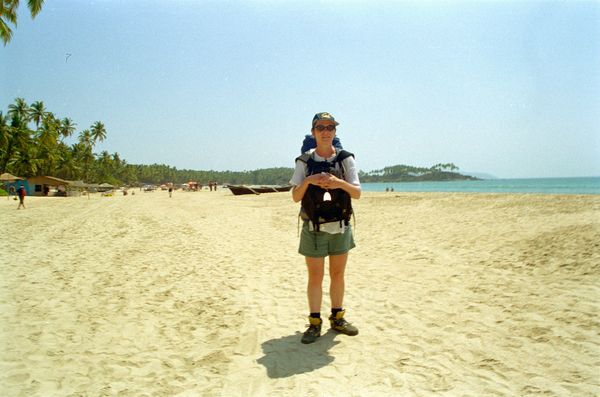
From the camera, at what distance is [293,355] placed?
3100mm

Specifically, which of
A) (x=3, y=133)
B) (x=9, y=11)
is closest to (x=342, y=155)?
(x=9, y=11)

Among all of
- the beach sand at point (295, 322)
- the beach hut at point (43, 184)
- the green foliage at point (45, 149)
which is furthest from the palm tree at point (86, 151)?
the beach sand at point (295, 322)

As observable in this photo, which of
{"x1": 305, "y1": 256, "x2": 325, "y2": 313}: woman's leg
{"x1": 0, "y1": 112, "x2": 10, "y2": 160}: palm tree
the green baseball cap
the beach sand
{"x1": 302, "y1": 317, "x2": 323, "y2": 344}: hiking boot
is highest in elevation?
{"x1": 0, "y1": 112, "x2": 10, "y2": 160}: palm tree

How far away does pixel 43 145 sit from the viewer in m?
58.2

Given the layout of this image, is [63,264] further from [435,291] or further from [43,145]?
[43,145]

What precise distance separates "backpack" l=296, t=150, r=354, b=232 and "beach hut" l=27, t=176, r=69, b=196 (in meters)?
63.4

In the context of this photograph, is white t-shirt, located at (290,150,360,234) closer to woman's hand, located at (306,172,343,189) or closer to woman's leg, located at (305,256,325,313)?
woman's hand, located at (306,172,343,189)

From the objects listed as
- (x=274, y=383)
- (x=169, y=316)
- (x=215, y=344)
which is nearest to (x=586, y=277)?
(x=274, y=383)

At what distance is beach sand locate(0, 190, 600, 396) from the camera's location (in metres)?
2.65

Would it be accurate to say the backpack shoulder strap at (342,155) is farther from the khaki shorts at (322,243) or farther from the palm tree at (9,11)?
the palm tree at (9,11)

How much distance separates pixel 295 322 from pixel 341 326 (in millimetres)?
677

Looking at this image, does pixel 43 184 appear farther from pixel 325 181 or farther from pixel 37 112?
pixel 325 181

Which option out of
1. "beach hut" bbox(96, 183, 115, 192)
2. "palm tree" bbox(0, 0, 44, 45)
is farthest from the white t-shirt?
"beach hut" bbox(96, 183, 115, 192)

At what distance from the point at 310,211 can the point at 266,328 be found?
1.60 metres
